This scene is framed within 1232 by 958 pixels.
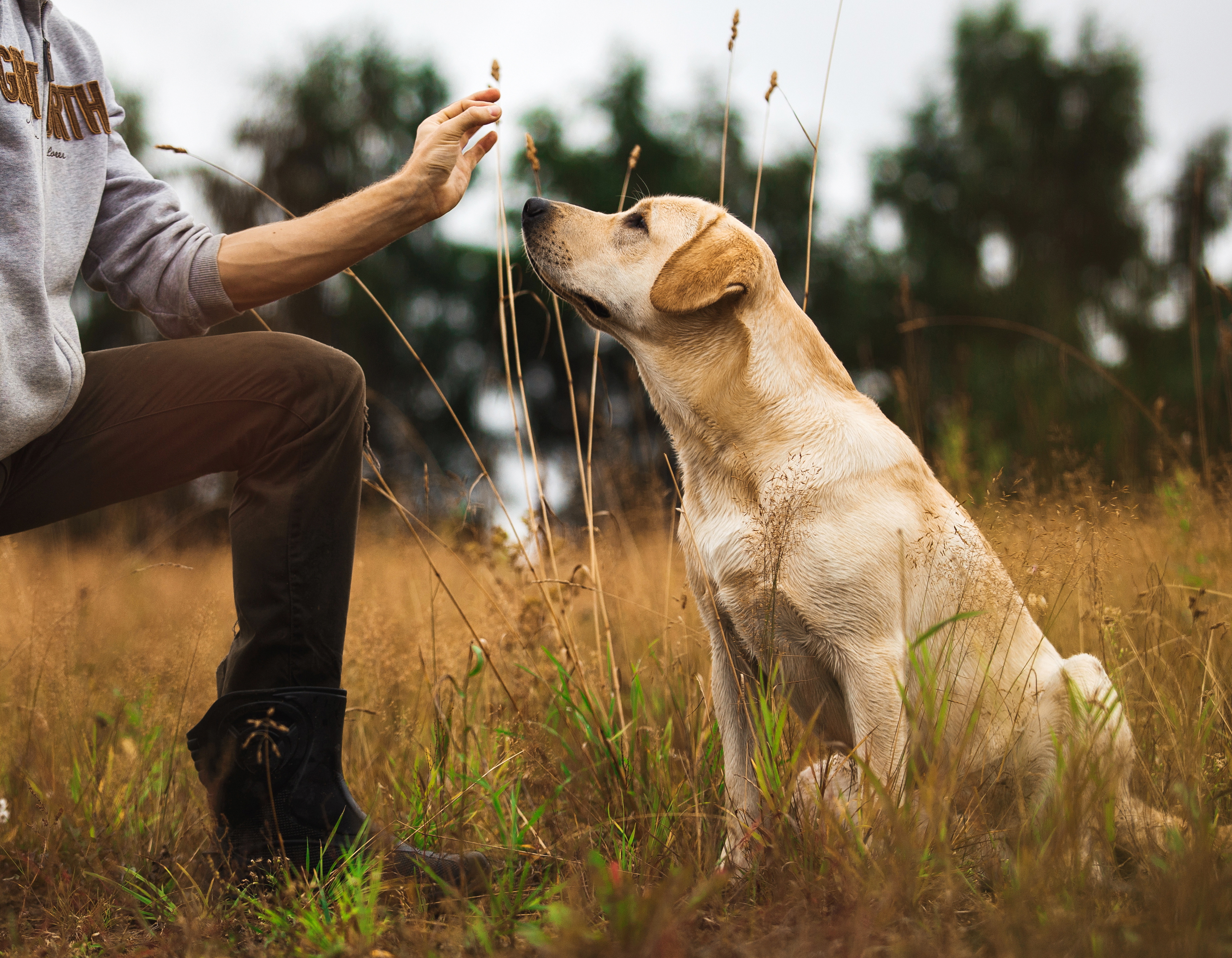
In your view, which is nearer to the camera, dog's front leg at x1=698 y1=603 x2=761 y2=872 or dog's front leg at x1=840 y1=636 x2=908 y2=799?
dog's front leg at x1=840 y1=636 x2=908 y2=799

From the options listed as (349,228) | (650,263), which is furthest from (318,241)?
(650,263)

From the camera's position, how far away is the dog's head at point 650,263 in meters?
2.20

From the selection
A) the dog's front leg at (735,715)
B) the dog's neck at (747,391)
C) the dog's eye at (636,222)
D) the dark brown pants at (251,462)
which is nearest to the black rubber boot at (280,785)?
the dark brown pants at (251,462)

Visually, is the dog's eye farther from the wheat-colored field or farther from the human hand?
the wheat-colored field

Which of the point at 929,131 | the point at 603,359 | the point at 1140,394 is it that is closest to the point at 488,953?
the point at 603,359

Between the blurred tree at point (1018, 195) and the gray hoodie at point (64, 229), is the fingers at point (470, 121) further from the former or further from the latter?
the blurred tree at point (1018, 195)

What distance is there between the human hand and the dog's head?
295mm

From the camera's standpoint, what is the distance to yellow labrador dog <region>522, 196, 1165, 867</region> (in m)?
1.90

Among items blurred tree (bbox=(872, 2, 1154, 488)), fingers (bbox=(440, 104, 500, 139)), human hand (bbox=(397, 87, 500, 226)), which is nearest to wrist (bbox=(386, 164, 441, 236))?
human hand (bbox=(397, 87, 500, 226))

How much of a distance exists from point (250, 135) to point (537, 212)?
555 inches

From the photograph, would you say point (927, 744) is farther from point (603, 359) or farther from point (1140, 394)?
point (1140, 394)

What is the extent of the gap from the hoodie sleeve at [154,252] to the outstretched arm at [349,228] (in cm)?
6

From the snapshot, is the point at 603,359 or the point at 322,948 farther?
the point at 603,359

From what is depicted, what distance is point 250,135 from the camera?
14.4 metres
